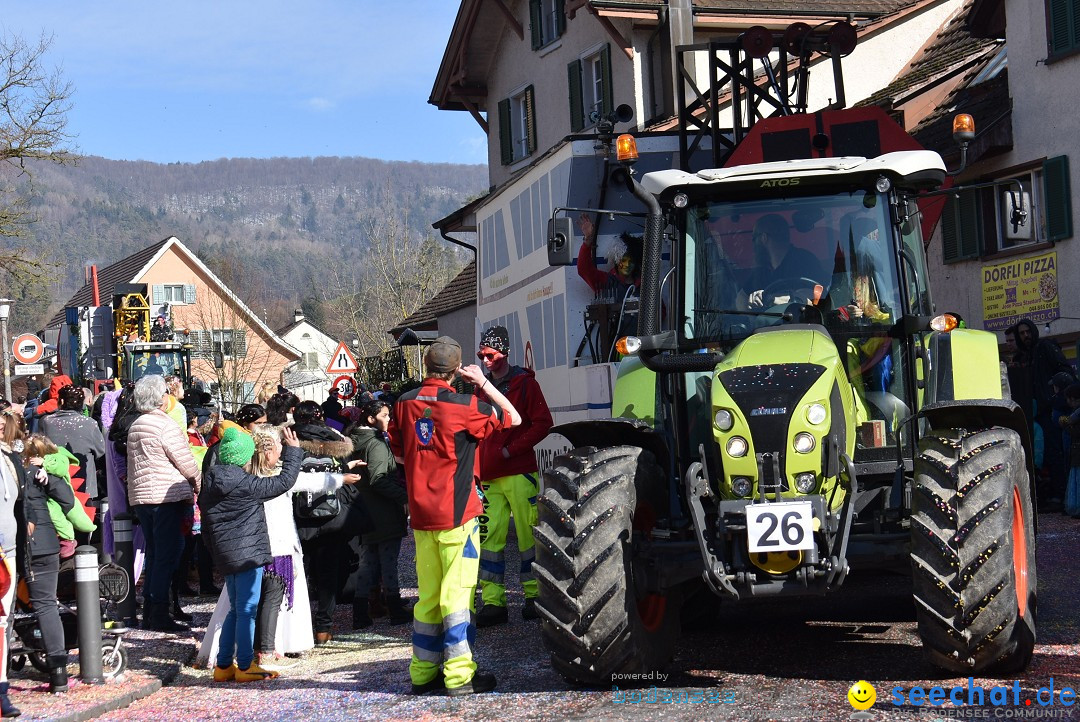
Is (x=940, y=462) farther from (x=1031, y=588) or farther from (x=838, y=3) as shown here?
(x=838, y=3)

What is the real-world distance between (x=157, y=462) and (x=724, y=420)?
5.35 meters

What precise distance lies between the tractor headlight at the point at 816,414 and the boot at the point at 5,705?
14.8 ft

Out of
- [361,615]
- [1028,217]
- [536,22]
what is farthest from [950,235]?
[361,615]

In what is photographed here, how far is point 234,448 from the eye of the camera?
8.68 m

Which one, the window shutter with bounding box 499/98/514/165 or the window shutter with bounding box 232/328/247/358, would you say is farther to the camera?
the window shutter with bounding box 232/328/247/358

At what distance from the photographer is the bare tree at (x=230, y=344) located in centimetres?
5409

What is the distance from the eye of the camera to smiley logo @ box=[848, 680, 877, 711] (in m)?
6.32

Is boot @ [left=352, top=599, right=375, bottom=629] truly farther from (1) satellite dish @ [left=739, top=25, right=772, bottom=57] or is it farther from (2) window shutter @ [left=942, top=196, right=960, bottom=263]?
(2) window shutter @ [left=942, top=196, right=960, bottom=263]

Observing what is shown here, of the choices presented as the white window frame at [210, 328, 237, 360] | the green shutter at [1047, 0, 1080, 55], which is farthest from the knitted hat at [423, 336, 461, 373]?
the white window frame at [210, 328, 237, 360]

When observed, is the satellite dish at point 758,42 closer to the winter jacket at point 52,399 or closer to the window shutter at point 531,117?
the winter jacket at point 52,399

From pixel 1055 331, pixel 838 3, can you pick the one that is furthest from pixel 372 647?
pixel 838 3

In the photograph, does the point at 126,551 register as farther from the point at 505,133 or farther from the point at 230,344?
the point at 230,344

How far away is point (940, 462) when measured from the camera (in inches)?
262

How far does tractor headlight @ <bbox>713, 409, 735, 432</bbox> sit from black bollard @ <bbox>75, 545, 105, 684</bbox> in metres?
4.11
